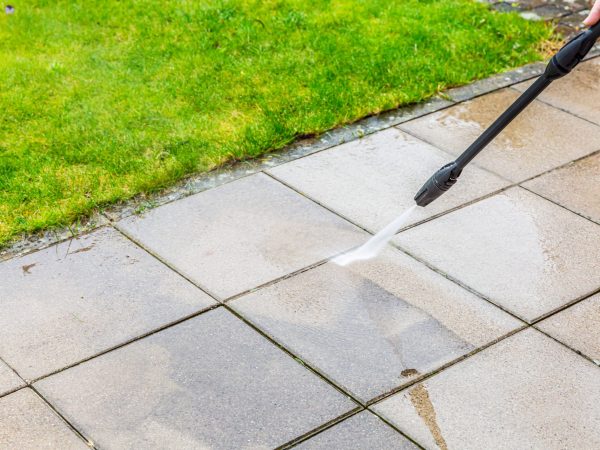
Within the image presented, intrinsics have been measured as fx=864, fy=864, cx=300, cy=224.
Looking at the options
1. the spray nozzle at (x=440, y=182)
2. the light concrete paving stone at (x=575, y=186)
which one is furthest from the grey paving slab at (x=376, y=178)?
the spray nozzle at (x=440, y=182)

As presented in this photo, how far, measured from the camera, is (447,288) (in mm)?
4371

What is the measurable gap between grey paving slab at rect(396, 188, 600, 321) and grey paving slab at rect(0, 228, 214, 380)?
1352mm

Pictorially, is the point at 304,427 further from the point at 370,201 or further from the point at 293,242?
the point at 370,201

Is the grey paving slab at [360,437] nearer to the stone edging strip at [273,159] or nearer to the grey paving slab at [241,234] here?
the grey paving slab at [241,234]

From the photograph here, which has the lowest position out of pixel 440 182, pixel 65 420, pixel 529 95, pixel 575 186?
pixel 575 186

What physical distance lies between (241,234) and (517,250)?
1508 millimetres

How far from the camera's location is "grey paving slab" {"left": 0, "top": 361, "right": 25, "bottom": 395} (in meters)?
3.65

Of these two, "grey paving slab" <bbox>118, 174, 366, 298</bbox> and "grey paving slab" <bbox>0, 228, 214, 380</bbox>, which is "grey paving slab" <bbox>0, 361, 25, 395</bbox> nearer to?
"grey paving slab" <bbox>0, 228, 214, 380</bbox>

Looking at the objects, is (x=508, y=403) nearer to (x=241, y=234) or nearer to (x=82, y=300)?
(x=241, y=234)

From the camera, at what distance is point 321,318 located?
13.5 feet

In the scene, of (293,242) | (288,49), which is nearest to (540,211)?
(293,242)

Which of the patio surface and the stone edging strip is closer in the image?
the patio surface

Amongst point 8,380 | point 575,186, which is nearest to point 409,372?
point 8,380

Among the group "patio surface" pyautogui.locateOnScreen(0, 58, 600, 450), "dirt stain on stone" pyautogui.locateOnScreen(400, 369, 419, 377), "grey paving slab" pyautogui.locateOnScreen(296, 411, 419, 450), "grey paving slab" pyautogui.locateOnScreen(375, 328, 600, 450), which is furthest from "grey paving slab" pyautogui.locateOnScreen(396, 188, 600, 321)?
"grey paving slab" pyautogui.locateOnScreen(296, 411, 419, 450)
